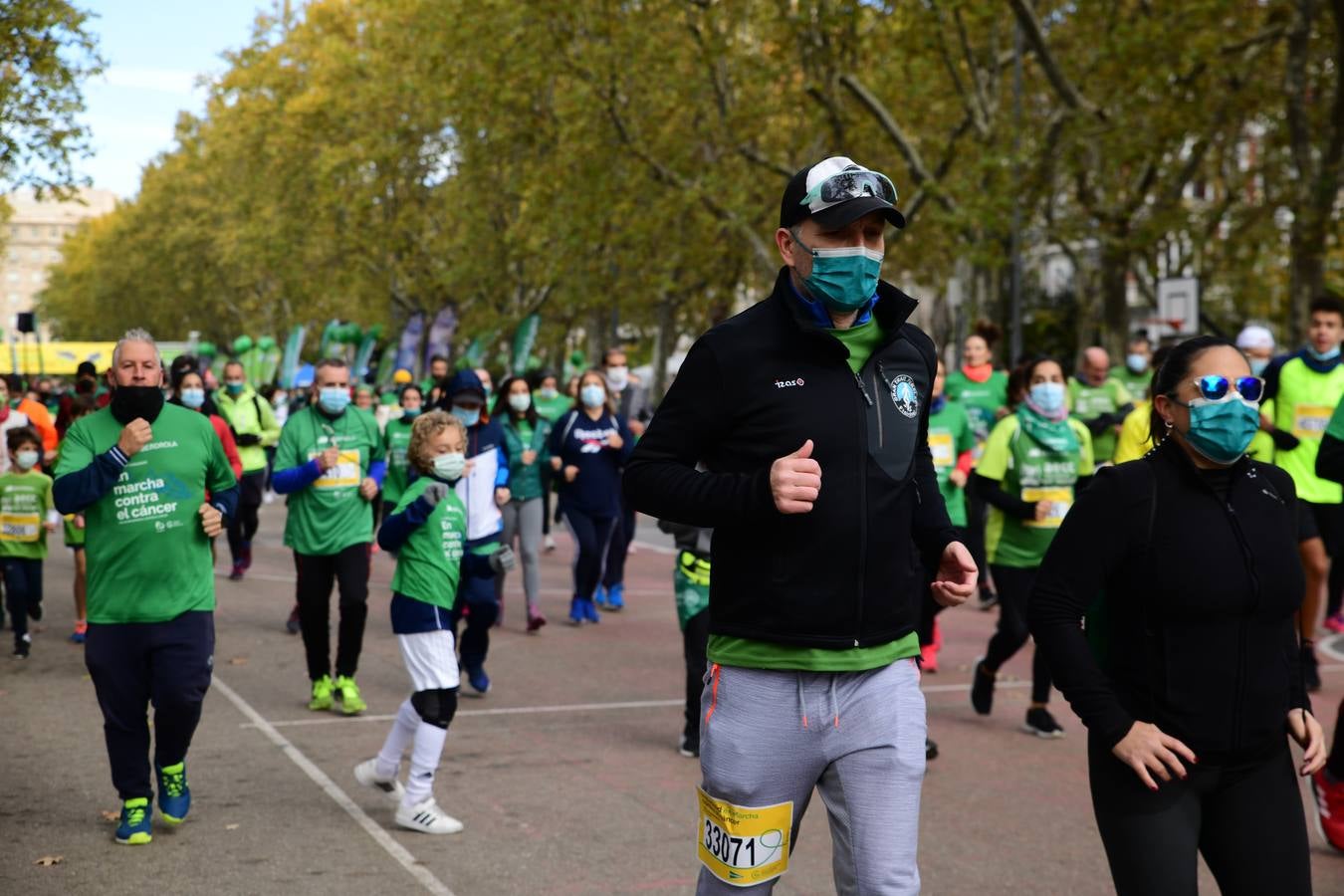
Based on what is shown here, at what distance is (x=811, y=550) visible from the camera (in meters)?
3.63

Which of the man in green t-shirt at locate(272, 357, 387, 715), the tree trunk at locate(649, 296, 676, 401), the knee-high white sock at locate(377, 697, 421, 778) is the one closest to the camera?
the knee-high white sock at locate(377, 697, 421, 778)

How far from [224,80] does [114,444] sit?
187 ft

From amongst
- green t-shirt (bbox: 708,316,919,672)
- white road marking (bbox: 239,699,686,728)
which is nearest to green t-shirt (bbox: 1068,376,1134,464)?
white road marking (bbox: 239,699,686,728)

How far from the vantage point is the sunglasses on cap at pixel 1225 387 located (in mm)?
3848

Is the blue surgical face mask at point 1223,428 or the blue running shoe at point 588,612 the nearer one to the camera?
the blue surgical face mask at point 1223,428

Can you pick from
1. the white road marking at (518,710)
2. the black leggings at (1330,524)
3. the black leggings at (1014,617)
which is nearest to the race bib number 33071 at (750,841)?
the black leggings at (1014,617)

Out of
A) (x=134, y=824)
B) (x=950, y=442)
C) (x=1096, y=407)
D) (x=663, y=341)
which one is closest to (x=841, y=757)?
(x=134, y=824)

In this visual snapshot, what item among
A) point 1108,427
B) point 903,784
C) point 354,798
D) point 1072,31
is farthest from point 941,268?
point 903,784

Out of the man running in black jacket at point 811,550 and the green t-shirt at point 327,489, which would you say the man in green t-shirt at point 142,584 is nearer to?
the green t-shirt at point 327,489

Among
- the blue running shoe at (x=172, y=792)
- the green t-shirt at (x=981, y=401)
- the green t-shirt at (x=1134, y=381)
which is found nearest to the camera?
the blue running shoe at (x=172, y=792)

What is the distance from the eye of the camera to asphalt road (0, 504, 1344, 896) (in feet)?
19.9

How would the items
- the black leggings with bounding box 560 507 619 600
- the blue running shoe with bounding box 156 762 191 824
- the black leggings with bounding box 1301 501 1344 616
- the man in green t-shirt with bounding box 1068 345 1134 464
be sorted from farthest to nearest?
the man in green t-shirt with bounding box 1068 345 1134 464 < the black leggings with bounding box 560 507 619 600 < the black leggings with bounding box 1301 501 1344 616 < the blue running shoe with bounding box 156 762 191 824

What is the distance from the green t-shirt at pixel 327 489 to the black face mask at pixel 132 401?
9.05ft

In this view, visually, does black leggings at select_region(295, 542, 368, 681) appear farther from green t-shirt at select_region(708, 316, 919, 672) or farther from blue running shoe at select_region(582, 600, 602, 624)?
green t-shirt at select_region(708, 316, 919, 672)
